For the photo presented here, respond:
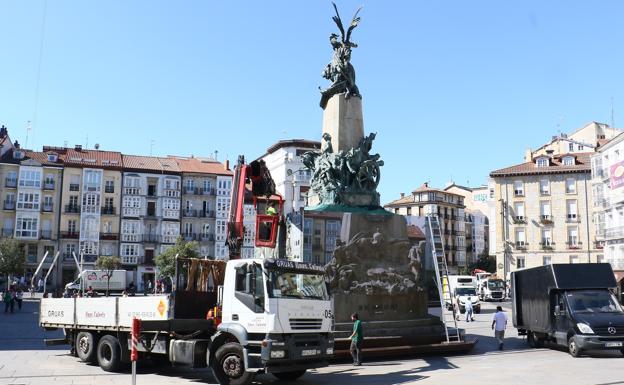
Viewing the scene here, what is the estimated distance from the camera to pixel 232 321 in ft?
42.3

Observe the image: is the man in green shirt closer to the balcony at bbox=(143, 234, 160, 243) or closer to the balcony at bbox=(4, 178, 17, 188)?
the balcony at bbox=(143, 234, 160, 243)

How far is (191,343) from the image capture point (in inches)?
525

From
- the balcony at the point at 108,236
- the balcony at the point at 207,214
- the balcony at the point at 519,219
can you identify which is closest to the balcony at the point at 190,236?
the balcony at the point at 207,214

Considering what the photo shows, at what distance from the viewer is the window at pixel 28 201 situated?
68.8 metres

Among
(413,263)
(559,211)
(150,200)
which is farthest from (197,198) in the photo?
(413,263)

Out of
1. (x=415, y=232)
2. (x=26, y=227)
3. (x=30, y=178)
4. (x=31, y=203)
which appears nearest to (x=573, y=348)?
(x=415, y=232)

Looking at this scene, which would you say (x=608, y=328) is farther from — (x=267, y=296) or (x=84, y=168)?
(x=84, y=168)

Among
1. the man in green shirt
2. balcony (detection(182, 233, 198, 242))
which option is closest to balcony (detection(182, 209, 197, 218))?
balcony (detection(182, 233, 198, 242))

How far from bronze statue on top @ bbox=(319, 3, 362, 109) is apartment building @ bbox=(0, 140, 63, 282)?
53731 millimetres

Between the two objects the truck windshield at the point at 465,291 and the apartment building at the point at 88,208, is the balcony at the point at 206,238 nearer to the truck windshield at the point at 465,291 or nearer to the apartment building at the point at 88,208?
the apartment building at the point at 88,208

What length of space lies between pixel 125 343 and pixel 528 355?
1122 cm

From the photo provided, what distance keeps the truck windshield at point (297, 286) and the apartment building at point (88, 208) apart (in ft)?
199

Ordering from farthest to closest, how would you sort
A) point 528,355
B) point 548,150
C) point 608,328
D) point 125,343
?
point 548,150, point 528,355, point 608,328, point 125,343

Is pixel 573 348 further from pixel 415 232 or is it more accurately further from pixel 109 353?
pixel 109 353
